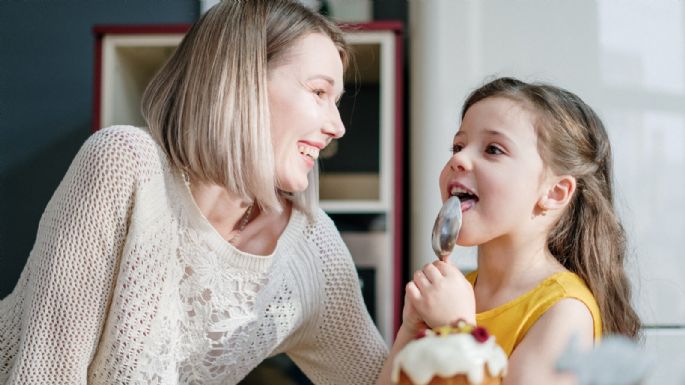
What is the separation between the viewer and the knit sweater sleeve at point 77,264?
32.5 inches

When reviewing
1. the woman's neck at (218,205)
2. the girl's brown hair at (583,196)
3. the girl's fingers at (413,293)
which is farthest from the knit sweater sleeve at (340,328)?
the girl's fingers at (413,293)

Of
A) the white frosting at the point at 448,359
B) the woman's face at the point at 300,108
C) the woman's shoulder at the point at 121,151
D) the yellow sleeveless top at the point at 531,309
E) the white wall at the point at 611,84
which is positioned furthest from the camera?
the white wall at the point at 611,84

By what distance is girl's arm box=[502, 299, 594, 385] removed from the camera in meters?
0.68

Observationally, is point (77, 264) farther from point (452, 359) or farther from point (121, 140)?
point (452, 359)

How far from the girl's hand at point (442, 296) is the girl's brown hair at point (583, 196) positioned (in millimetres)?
277

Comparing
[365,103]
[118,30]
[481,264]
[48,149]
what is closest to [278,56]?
[481,264]

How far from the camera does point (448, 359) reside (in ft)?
1.24

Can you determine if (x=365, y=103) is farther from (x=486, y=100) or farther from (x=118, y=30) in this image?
(x=486, y=100)

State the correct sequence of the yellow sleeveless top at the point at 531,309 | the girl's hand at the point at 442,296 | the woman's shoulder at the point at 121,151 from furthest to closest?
the woman's shoulder at the point at 121,151
the yellow sleeveless top at the point at 531,309
the girl's hand at the point at 442,296

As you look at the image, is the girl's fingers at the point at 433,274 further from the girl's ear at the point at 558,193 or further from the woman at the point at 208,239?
the woman at the point at 208,239

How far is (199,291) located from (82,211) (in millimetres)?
198

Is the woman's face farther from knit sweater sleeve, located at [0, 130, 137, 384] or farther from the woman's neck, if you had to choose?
knit sweater sleeve, located at [0, 130, 137, 384]

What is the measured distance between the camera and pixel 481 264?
0.93 m

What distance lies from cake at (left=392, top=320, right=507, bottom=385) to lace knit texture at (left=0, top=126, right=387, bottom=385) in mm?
546
